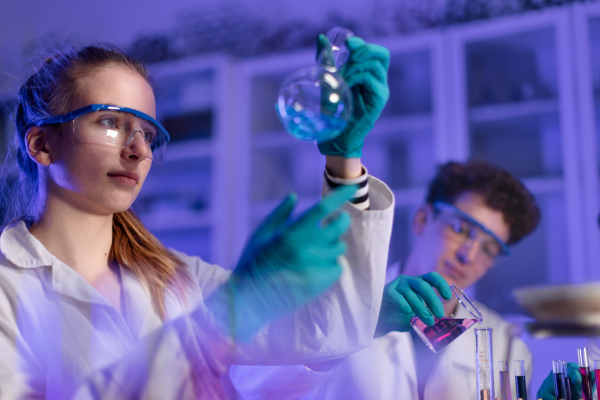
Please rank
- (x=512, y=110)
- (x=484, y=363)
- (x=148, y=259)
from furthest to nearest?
(x=512, y=110) → (x=148, y=259) → (x=484, y=363)

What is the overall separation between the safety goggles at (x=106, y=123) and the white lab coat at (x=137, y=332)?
0.24m

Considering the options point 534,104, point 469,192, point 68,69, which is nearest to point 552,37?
point 534,104

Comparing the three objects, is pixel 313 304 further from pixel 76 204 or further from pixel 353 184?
pixel 76 204

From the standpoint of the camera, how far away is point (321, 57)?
1.00 meters

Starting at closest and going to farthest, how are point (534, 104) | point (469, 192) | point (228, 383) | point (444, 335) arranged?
point (444, 335)
point (228, 383)
point (469, 192)
point (534, 104)

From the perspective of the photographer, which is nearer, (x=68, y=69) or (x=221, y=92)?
(x=68, y=69)

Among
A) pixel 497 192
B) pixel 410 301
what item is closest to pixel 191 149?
pixel 497 192

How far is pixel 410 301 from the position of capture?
119 cm

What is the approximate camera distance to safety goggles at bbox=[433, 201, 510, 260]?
2115 mm

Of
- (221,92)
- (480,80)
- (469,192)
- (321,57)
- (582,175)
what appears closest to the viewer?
(321,57)

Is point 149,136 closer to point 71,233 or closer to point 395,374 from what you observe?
point 71,233

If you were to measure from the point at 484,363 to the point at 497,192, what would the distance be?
3.86ft

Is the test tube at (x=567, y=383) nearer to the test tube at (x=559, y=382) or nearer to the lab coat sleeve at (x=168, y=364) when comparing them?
the test tube at (x=559, y=382)

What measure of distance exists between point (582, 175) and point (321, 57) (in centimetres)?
201
